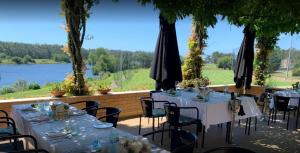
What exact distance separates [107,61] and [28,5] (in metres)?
3.20

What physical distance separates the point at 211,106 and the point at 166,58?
1.79 metres

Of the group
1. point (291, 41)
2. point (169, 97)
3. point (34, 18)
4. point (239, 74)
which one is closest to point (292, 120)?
point (239, 74)

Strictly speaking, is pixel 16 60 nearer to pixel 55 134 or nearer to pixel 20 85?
pixel 20 85

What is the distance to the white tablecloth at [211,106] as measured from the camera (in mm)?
4992

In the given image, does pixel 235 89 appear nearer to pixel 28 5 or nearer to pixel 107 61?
pixel 107 61

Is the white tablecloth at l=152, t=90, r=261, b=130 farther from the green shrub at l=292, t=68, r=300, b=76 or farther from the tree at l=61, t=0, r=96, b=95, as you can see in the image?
the green shrub at l=292, t=68, r=300, b=76

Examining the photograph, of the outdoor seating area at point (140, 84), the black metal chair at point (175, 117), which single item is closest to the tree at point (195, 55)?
the outdoor seating area at point (140, 84)

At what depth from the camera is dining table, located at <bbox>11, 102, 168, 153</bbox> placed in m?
2.46

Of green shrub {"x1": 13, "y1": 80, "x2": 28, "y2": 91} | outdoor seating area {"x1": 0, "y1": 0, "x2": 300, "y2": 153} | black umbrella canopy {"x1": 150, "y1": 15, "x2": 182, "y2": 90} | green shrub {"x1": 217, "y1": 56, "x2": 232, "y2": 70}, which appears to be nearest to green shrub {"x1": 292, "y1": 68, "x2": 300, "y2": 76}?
outdoor seating area {"x1": 0, "y1": 0, "x2": 300, "y2": 153}

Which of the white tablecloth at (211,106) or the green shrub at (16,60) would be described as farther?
the green shrub at (16,60)

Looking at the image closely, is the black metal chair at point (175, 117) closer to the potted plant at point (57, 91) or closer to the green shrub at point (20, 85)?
the potted plant at point (57, 91)

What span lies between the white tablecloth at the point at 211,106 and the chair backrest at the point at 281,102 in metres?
1.12

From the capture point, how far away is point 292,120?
7539mm

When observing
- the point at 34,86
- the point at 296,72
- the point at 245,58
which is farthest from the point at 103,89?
the point at 296,72
